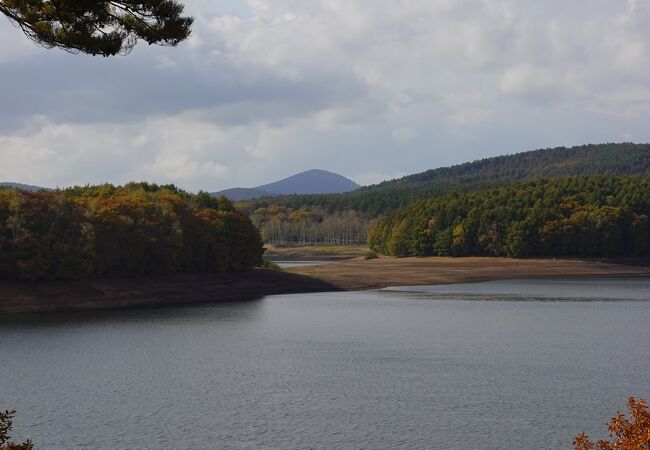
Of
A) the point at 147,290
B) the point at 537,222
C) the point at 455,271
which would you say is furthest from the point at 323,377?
the point at 537,222

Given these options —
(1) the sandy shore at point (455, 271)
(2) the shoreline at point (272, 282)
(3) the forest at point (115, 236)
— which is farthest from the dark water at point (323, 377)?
(1) the sandy shore at point (455, 271)

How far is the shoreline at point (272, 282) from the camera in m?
87.4

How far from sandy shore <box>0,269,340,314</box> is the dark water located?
7.65 metres

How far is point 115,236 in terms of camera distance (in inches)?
3964

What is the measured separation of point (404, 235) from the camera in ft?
612

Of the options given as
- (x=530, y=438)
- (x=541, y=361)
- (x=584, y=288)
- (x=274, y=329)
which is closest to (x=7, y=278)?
(x=274, y=329)

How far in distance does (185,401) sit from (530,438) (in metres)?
18.5

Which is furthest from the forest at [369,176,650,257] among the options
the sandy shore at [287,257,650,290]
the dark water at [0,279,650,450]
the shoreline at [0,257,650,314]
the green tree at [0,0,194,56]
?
the green tree at [0,0,194,56]

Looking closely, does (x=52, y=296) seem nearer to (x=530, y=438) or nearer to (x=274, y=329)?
(x=274, y=329)

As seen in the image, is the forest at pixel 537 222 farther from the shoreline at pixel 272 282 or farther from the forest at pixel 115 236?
the forest at pixel 115 236

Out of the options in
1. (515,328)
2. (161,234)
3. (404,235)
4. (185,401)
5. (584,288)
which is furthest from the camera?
(404,235)

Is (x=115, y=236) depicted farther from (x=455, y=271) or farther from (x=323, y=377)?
(x=455, y=271)

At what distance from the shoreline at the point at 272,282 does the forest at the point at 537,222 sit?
226 inches

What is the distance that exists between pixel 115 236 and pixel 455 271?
70379 mm
